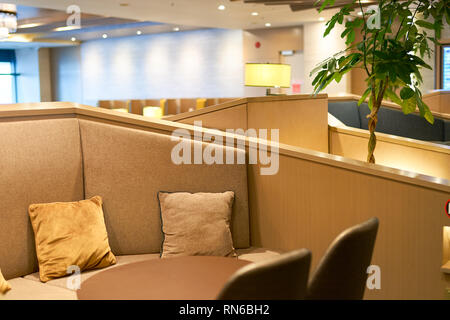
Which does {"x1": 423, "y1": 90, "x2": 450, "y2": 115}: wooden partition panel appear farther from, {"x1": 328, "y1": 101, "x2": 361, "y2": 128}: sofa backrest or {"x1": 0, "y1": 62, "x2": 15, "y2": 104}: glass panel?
{"x1": 0, "y1": 62, "x2": 15, "y2": 104}: glass panel

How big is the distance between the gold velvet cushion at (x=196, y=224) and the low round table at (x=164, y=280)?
19.9 inches

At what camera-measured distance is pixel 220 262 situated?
2.07 metres

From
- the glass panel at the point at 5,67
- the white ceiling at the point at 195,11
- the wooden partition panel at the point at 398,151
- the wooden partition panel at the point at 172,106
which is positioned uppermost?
the white ceiling at the point at 195,11

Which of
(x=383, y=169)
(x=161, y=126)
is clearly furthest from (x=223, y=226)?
(x=383, y=169)

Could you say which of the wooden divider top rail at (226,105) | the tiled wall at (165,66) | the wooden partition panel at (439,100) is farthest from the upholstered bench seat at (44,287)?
the tiled wall at (165,66)

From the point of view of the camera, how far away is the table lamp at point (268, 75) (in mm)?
5293

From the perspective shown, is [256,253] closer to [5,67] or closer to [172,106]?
[172,106]

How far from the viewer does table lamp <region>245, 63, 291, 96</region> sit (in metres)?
5.29

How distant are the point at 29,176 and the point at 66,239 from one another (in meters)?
0.35

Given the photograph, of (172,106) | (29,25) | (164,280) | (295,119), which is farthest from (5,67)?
(164,280)

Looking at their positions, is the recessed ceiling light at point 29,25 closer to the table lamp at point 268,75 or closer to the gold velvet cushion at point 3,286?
the table lamp at point 268,75

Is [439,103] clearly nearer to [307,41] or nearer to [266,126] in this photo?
[266,126]

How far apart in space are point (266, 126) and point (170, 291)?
2.68 metres

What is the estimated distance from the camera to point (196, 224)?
105 inches
